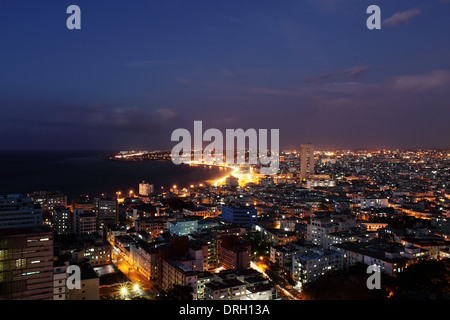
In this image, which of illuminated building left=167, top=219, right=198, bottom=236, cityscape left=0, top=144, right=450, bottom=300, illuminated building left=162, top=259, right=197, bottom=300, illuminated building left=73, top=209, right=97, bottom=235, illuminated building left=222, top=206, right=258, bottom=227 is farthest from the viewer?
illuminated building left=222, top=206, right=258, bottom=227

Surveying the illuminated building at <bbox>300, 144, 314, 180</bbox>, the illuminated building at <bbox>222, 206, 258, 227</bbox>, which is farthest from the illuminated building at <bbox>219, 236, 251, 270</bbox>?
the illuminated building at <bbox>300, 144, 314, 180</bbox>

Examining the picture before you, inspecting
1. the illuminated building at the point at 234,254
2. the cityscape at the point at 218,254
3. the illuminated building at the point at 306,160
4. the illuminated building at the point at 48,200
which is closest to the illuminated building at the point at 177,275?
the cityscape at the point at 218,254

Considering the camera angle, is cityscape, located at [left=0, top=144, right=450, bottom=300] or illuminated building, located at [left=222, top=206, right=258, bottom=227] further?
illuminated building, located at [left=222, top=206, right=258, bottom=227]

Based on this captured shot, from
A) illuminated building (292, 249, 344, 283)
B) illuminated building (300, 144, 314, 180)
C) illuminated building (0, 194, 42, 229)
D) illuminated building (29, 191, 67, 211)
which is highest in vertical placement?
illuminated building (300, 144, 314, 180)

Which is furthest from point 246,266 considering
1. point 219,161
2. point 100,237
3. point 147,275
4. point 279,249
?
point 219,161

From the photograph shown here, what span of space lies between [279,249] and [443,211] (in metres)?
6.09

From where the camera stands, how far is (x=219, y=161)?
33.3 metres

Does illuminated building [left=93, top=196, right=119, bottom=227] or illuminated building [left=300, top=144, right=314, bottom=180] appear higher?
illuminated building [left=300, top=144, right=314, bottom=180]

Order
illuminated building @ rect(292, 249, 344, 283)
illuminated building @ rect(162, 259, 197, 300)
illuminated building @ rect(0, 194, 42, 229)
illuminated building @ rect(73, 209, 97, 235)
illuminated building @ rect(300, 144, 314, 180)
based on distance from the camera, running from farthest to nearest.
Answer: illuminated building @ rect(300, 144, 314, 180), illuminated building @ rect(73, 209, 97, 235), illuminated building @ rect(0, 194, 42, 229), illuminated building @ rect(292, 249, 344, 283), illuminated building @ rect(162, 259, 197, 300)

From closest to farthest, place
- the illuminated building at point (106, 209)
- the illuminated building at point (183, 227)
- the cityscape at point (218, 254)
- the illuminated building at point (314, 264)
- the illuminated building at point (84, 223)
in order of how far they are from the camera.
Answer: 1. the cityscape at point (218, 254)
2. the illuminated building at point (314, 264)
3. the illuminated building at point (183, 227)
4. the illuminated building at point (84, 223)
5. the illuminated building at point (106, 209)

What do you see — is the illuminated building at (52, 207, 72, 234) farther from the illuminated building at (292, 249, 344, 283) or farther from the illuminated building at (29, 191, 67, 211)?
the illuminated building at (292, 249, 344, 283)

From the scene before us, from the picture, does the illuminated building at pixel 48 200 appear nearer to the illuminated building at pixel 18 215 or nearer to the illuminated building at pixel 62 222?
the illuminated building at pixel 62 222

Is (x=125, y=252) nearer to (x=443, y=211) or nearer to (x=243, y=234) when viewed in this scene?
(x=243, y=234)

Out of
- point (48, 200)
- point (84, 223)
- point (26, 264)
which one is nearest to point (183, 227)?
point (84, 223)
